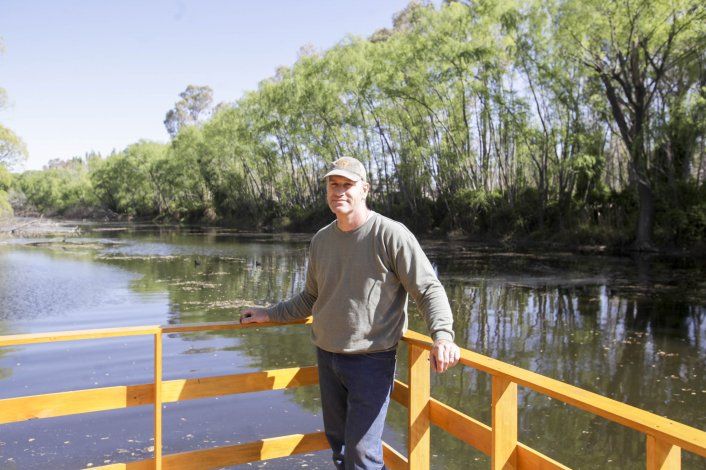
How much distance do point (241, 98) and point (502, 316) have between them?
53.3 metres

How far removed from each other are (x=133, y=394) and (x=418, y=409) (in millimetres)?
1537

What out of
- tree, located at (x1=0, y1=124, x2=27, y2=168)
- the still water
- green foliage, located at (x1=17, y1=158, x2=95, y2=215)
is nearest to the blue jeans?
the still water

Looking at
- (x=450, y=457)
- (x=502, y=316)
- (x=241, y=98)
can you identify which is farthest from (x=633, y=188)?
(x=241, y=98)

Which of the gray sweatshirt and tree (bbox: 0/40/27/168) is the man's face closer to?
the gray sweatshirt

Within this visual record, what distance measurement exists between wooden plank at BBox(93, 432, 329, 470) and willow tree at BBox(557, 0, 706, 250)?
1002 inches

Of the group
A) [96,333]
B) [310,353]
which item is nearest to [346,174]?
[96,333]

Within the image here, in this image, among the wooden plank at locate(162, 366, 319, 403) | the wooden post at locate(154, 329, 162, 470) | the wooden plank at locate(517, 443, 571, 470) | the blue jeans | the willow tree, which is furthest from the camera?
the willow tree

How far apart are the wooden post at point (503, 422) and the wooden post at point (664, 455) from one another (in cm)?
76

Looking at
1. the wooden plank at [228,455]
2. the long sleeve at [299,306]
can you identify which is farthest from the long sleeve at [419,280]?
the wooden plank at [228,455]

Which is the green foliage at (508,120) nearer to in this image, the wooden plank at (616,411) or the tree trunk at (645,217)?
the tree trunk at (645,217)

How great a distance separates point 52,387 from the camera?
308 inches

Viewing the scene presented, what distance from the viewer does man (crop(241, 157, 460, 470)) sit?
2941 mm

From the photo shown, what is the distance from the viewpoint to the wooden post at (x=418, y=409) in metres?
3.27

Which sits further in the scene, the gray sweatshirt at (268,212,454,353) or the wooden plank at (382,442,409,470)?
the wooden plank at (382,442,409,470)
